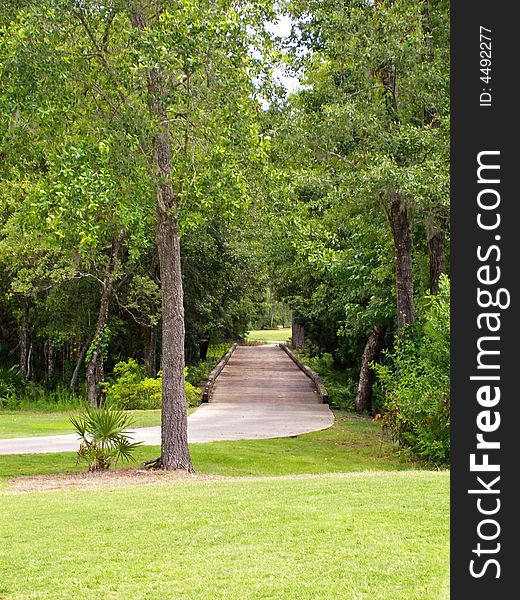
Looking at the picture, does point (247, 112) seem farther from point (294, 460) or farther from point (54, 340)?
point (54, 340)

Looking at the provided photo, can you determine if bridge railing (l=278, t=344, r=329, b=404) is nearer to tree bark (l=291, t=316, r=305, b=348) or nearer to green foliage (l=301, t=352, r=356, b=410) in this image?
green foliage (l=301, t=352, r=356, b=410)

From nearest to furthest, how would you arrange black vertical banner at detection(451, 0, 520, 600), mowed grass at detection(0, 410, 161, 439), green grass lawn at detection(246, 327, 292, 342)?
black vertical banner at detection(451, 0, 520, 600)
mowed grass at detection(0, 410, 161, 439)
green grass lawn at detection(246, 327, 292, 342)

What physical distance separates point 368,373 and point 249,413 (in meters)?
5.50

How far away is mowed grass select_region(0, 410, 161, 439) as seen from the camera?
826 inches

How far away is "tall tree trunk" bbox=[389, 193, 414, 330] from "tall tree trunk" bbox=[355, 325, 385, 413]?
7333mm

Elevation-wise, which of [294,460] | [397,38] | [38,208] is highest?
[397,38]

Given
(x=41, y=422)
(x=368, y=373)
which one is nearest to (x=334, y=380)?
(x=368, y=373)

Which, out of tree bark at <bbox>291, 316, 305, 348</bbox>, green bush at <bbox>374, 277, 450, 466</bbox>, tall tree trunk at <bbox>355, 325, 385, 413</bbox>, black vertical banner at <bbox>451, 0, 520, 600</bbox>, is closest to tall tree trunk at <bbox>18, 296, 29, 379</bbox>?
tall tree trunk at <bbox>355, 325, 385, 413</bbox>

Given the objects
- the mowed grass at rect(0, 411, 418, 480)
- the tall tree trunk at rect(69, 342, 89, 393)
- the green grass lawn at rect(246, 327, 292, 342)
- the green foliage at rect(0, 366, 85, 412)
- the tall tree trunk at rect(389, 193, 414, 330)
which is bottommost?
the mowed grass at rect(0, 411, 418, 480)

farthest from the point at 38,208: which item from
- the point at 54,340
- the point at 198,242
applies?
the point at 54,340

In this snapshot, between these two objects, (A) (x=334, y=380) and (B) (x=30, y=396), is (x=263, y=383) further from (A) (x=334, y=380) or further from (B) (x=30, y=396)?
(B) (x=30, y=396)

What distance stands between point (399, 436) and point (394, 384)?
1175mm

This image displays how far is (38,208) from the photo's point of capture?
12.2m

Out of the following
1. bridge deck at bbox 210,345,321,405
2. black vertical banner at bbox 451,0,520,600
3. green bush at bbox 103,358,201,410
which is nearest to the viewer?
black vertical banner at bbox 451,0,520,600
